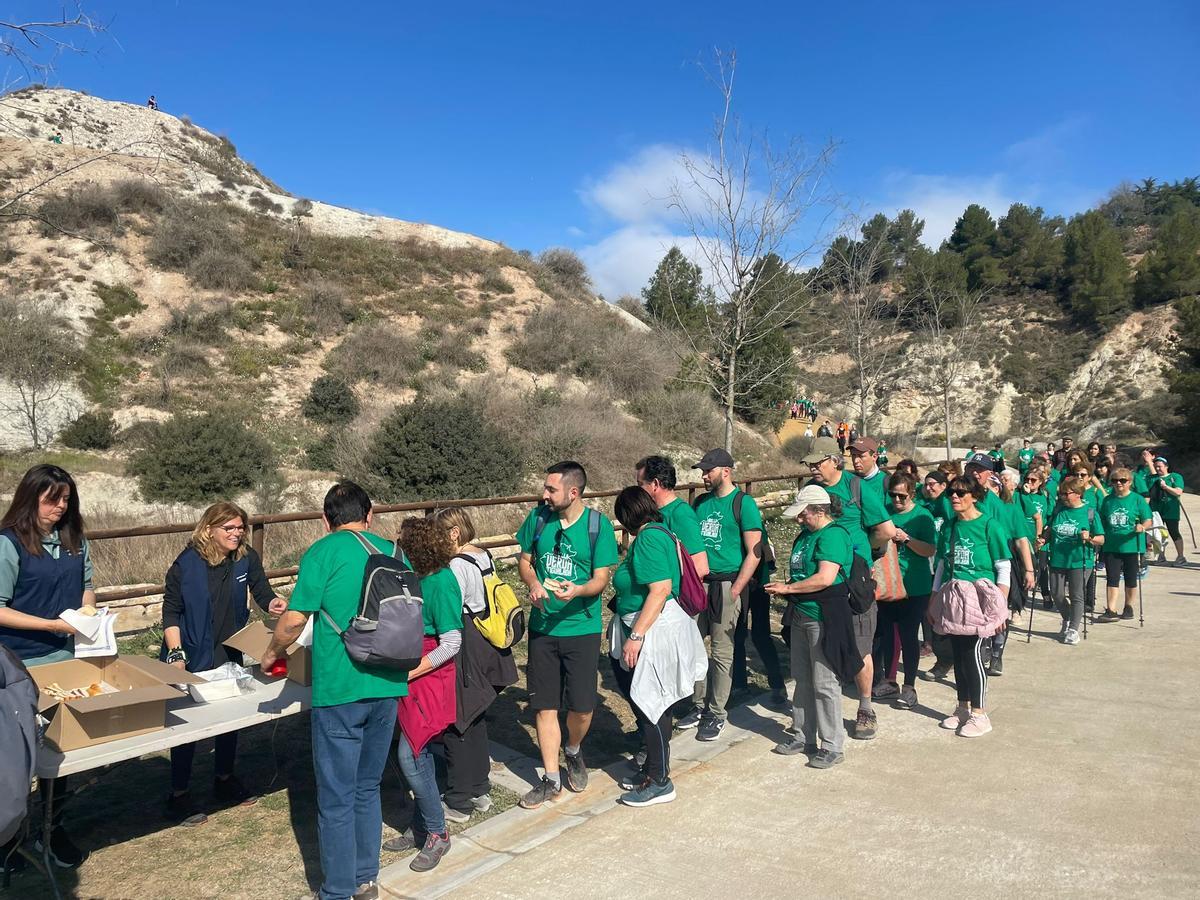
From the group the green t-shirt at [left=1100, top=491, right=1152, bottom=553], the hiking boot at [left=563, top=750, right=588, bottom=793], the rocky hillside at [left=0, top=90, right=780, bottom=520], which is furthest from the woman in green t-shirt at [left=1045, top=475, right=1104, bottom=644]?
the rocky hillside at [left=0, top=90, right=780, bottom=520]

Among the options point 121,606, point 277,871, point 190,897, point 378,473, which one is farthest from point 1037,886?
point 378,473

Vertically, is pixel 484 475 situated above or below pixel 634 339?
below

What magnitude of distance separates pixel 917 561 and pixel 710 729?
2083 mm

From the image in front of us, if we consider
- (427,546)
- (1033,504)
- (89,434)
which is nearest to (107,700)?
(427,546)

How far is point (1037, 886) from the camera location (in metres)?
3.55

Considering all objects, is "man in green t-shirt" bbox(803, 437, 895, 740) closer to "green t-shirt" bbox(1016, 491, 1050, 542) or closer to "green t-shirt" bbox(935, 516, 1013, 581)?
"green t-shirt" bbox(935, 516, 1013, 581)

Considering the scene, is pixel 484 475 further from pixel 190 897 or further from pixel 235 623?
pixel 190 897

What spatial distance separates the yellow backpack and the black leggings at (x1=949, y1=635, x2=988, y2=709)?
122 inches

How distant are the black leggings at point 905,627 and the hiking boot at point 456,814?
341cm

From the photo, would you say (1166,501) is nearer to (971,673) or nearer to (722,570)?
(971,673)

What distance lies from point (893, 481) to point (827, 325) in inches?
1398

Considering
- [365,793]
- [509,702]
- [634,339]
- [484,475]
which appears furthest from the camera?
[634,339]

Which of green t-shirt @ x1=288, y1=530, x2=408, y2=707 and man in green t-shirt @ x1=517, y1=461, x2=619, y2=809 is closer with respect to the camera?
green t-shirt @ x1=288, y1=530, x2=408, y2=707

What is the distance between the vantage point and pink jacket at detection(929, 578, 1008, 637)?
548 cm
